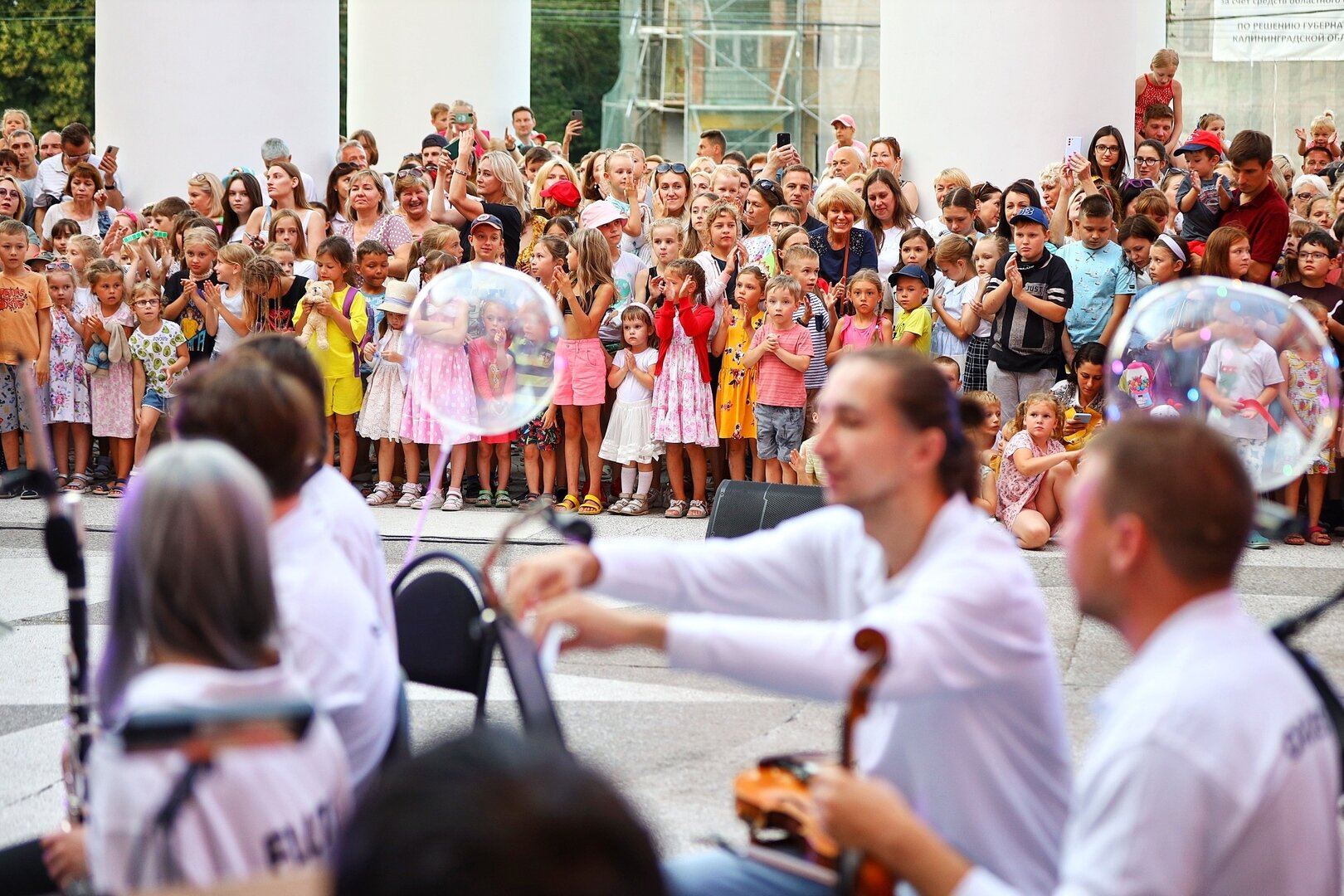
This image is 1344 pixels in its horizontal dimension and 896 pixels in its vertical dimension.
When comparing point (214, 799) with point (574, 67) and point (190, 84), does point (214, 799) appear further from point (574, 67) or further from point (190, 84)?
point (574, 67)

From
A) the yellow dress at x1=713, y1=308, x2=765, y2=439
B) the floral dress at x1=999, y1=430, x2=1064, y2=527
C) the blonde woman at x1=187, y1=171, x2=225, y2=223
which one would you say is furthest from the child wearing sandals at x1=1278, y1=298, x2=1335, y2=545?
the blonde woman at x1=187, y1=171, x2=225, y2=223

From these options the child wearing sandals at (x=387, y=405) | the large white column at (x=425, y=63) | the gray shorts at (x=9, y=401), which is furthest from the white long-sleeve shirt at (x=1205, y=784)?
the large white column at (x=425, y=63)

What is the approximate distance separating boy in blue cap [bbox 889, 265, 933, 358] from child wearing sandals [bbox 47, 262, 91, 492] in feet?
19.0

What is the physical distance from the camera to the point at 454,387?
4480 mm

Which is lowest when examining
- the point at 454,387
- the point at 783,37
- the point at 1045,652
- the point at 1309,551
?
the point at 1309,551

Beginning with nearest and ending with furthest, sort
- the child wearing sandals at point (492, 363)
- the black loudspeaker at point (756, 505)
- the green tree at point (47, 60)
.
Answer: the child wearing sandals at point (492, 363) < the black loudspeaker at point (756, 505) < the green tree at point (47, 60)

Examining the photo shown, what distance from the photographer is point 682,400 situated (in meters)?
10.1


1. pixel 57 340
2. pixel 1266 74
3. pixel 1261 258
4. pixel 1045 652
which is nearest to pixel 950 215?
pixel 1261 258

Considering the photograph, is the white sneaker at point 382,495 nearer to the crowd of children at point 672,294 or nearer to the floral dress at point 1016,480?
the crowd of children at point 672,294

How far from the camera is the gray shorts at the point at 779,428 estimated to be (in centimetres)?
986

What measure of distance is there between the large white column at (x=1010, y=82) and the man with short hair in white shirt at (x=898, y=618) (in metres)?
9.72

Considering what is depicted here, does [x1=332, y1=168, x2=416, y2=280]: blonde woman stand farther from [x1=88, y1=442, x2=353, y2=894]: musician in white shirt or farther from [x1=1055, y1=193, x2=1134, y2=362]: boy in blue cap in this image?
[x1=88, y1=442, x2=353, y2=894]: musician in white shirt

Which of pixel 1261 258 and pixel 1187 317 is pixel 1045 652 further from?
pixel 1261 258

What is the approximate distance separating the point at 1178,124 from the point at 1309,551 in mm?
6727
